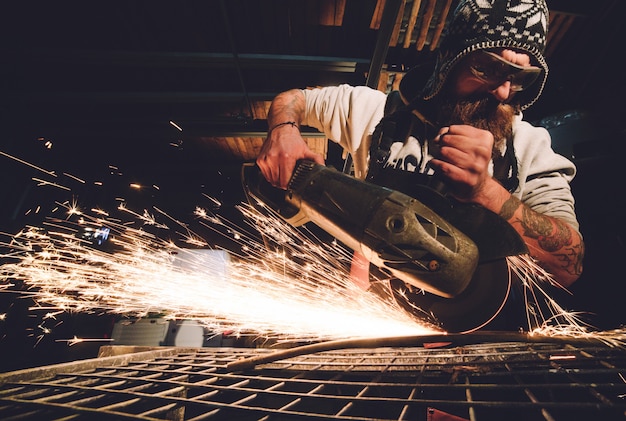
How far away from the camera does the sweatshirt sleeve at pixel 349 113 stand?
224 cm

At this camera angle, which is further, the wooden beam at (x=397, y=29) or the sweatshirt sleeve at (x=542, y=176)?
the wooden beam at (x=397, y=29)

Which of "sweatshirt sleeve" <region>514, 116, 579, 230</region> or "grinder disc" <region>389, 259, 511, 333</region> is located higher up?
"sweatshirt sleeve" <region>514, 116, 579, 230</region>

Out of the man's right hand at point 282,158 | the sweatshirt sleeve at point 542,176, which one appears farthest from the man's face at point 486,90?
the man's right hand at point 282,158

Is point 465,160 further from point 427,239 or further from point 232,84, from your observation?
point 232,84

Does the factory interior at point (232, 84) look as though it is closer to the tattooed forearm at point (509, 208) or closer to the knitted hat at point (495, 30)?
the tattooed forearm at point (509, 208)

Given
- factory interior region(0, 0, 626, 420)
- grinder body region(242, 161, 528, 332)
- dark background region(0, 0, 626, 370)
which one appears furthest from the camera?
dark background region(0, 0, 626, 370)

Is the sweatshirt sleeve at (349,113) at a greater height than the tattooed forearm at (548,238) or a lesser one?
greater

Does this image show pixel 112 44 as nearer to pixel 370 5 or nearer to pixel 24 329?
pixel 370 5

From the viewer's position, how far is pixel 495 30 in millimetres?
1701

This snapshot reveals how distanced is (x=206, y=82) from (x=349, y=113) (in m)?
3.07

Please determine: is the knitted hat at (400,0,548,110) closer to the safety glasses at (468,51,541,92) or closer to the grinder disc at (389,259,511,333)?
the safety glasses at (468,51,541,92)

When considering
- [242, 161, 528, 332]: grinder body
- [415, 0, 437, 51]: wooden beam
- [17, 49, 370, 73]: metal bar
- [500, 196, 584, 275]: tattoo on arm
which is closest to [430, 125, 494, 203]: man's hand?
[242, 161, 528, 332]: grinder body

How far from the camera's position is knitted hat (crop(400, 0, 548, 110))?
1689 millimetres

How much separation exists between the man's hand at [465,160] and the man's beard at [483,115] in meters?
0.63
